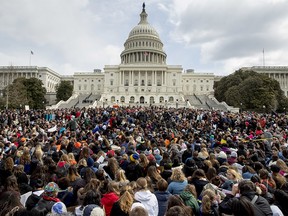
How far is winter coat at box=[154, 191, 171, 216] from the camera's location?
5621mm

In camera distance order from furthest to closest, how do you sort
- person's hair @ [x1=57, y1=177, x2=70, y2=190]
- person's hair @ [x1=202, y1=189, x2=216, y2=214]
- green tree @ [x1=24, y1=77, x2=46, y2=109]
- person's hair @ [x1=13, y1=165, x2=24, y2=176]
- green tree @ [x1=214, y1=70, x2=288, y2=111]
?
green tree @ [x1=24, y1=77, x2=46, y2=109], green tree @ [x1=214, y1=70, x2=288, y2=111], person's hair @ [x1=13, y1=165, x2=24, y2=176], person's hair @ [x1=57, y1=177, x2=70, y2=190], person's hair @ [x1=202, y1=189, x2=216, y2=214]

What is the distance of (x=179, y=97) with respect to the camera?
85.8m

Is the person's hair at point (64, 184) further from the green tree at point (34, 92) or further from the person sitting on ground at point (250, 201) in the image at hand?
the green tree at point (34, 92)

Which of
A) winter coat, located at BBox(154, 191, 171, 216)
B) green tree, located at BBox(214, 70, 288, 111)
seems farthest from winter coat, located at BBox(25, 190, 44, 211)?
green tree, located at BBox(214, 70, 288, 111)

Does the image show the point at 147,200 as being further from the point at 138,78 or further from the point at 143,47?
the point at 143,47

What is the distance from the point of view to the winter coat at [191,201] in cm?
511

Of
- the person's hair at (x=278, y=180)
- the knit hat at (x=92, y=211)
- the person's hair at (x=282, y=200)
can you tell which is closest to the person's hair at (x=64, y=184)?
the knit hat at (x=92, y=211)

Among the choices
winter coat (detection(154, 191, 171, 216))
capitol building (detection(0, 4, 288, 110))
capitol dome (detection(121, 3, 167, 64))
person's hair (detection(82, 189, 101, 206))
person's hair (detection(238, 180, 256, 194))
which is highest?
capitol dome (detection(121, 3, 167, 64))

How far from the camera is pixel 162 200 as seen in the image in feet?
18.7

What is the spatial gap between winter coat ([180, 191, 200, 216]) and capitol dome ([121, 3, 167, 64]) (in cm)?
10743

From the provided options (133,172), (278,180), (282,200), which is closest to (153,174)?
(133,172)

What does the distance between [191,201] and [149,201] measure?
2.84 ft

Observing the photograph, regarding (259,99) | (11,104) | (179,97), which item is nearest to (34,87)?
(11,104)

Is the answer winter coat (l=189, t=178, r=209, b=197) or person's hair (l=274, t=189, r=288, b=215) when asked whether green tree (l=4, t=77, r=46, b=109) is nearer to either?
winter coat (l=189, t=178, r=209, b=197)
